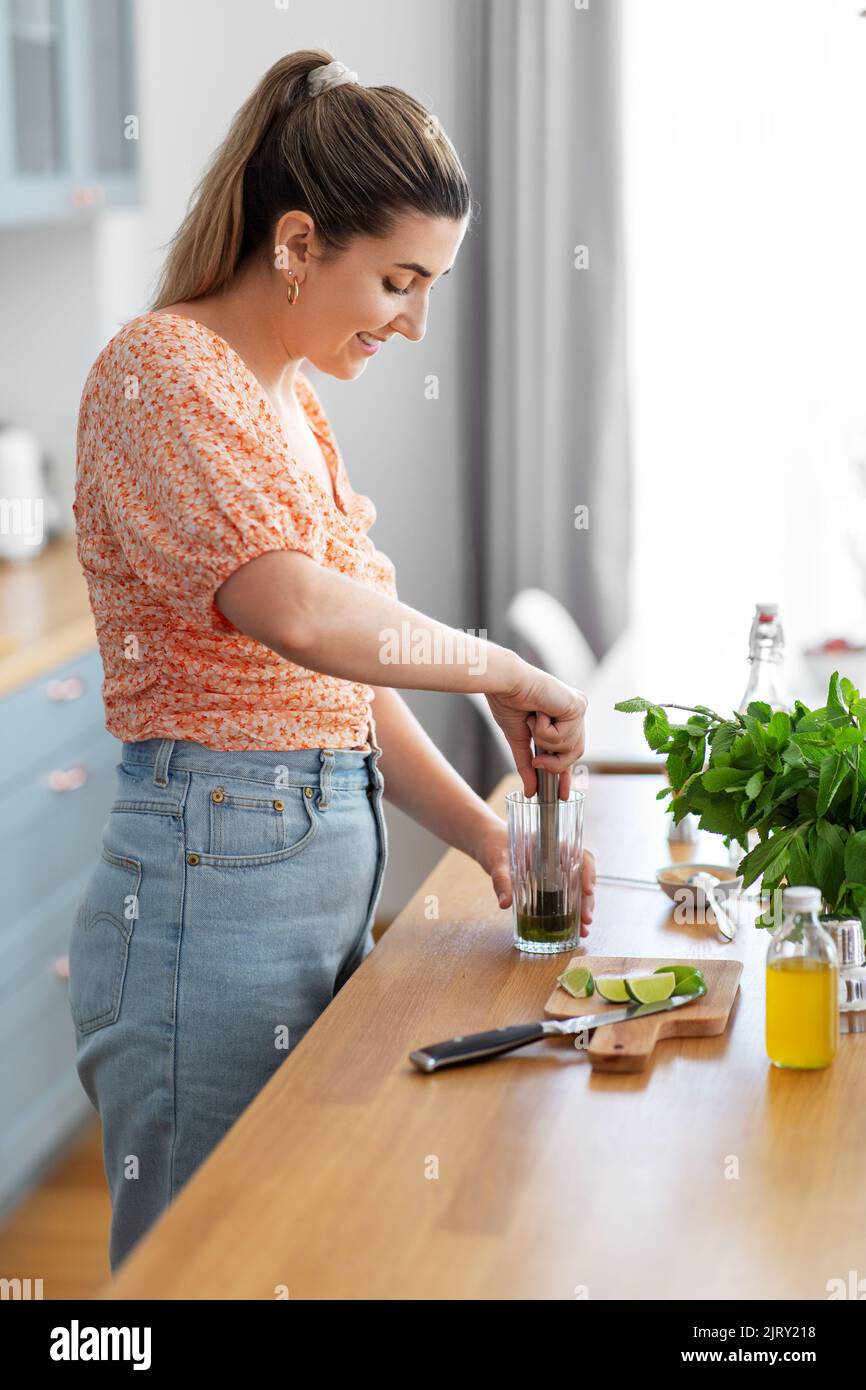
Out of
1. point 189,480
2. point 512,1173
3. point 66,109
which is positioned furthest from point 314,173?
point 66,109

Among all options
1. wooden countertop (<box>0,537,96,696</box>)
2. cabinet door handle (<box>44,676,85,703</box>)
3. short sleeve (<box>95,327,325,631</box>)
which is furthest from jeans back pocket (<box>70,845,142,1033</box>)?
cabinet door handle (<box>44,676,85,703</box>)

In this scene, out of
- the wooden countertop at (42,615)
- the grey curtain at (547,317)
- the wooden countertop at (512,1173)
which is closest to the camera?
the wooden countertop at (512,1173)

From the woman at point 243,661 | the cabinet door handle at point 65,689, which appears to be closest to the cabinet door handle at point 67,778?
the cabinet door handle at point 65,689

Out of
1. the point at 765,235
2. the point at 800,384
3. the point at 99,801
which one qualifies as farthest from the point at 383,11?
the point at 99,801

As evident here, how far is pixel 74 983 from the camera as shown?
1313 mm

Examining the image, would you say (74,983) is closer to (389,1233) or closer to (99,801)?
(389,1233)

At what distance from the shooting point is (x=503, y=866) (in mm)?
1391

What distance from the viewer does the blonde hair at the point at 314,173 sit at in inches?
48.8

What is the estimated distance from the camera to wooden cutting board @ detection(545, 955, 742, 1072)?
104 cm

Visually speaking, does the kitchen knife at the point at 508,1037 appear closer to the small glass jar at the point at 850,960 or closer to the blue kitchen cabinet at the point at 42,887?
the small glass jar at the point at 850,960

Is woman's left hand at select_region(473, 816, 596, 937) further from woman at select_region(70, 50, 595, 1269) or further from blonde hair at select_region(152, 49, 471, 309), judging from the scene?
blonde hair at select_region(152, 49, 471, 309)

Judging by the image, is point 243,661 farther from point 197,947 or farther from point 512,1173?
point 512,1173

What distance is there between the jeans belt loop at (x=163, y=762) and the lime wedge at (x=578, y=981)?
1.20ft
